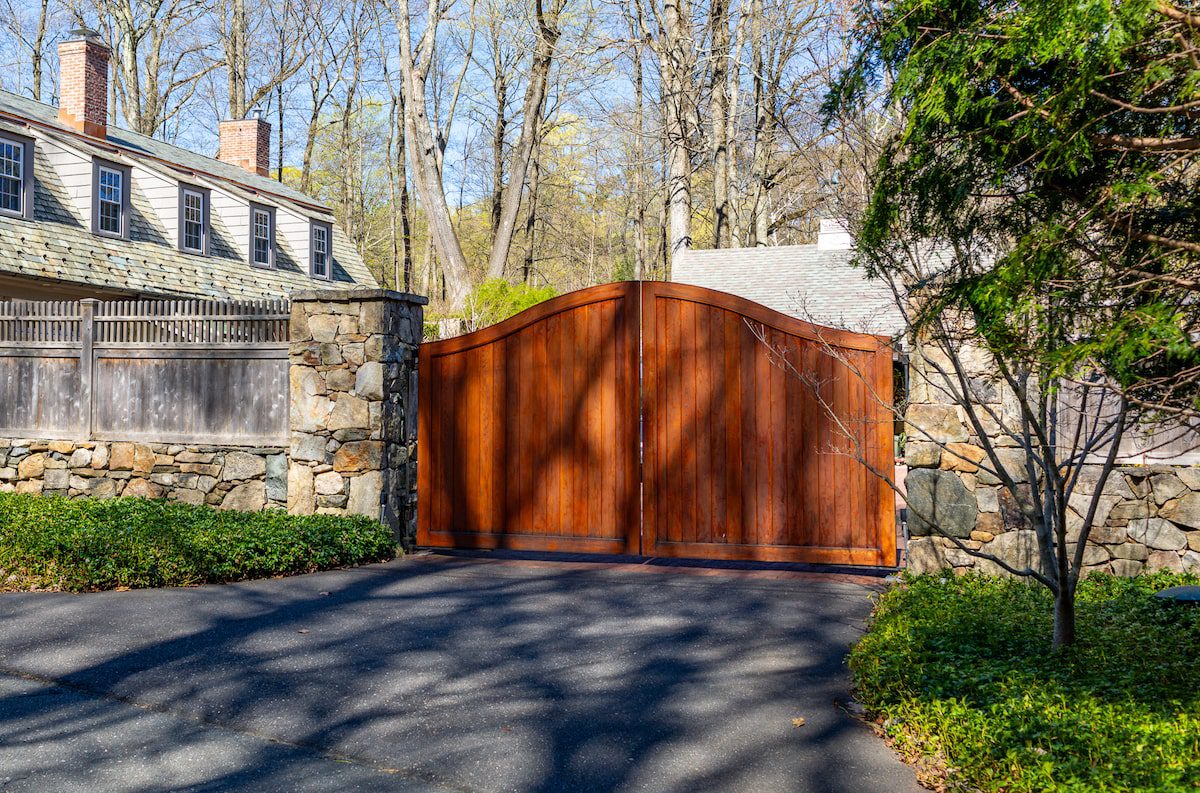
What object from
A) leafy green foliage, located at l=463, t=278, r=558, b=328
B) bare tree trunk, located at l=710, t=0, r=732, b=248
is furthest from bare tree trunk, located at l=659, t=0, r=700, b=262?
leafy green foliage, located at l=463, t=278, r=558, b=328

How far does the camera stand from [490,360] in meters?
9.23

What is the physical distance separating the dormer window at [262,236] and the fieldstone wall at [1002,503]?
709 inches

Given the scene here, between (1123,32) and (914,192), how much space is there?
1335 mm

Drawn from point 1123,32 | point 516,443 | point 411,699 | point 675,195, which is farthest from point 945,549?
point 675,195

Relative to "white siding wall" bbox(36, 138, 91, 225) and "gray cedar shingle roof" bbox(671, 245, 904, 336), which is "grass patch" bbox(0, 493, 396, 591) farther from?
"white siding wall" bbox(36, 138, 91, 225)

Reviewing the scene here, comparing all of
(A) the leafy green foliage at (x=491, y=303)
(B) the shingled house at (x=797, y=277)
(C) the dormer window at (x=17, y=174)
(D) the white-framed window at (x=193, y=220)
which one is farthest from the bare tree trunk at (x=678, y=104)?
(C) the dormer window at (x=17, y=174)

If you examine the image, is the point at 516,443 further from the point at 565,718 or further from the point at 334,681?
the point at 565,718

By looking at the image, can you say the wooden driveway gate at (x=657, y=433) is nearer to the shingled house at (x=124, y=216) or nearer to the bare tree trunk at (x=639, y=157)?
the shingled house at (x=124, y=216)

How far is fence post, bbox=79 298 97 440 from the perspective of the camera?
10.1 m

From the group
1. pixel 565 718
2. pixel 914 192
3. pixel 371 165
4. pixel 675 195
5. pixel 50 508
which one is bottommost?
pixel 565 718

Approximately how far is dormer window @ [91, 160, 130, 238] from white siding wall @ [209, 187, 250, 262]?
9.86 ft

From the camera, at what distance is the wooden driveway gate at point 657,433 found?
26.8ft

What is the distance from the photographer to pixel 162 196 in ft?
67.3

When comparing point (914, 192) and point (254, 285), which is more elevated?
point (254, 285)
